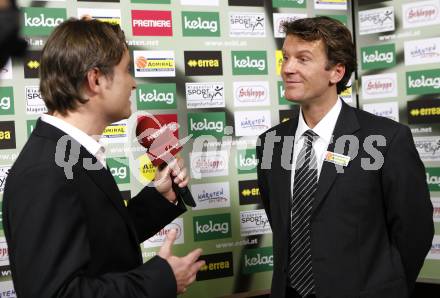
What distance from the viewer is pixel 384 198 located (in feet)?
6.34

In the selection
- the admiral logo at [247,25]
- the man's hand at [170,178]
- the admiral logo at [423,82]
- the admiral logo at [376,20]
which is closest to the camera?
the man's hand at [170,178]

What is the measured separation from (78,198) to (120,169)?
1250 mm

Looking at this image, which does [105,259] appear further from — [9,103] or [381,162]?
[9,103]

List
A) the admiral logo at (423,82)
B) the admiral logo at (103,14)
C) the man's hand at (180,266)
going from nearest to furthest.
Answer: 1. the man's hand at (180,266)
2. the admiral logo at (103,14)
3. the admiral logo at (423,82)

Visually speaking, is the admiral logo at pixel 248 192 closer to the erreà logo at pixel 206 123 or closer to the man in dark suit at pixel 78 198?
the erreà logo at pixel 206 123

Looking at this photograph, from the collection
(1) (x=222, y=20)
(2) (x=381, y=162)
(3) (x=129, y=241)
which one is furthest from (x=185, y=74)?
(3) (x=129, y=241)

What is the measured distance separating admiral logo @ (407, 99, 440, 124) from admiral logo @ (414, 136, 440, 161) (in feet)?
0.32

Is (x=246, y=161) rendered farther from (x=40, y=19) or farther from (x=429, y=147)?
(x=40, y=19)

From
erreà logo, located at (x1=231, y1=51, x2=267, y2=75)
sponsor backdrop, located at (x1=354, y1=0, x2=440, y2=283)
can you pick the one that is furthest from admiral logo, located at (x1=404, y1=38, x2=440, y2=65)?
erreà logo, located at (x1=231, y1=51, x2=267, y2=75)

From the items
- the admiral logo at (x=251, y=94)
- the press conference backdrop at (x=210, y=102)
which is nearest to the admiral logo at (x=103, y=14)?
the press conference backdrop at (x=210, y=102)

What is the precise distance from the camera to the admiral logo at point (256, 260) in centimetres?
276

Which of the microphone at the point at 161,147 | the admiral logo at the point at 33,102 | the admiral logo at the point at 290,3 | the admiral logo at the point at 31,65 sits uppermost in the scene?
the admiral logo at the point at 290,3

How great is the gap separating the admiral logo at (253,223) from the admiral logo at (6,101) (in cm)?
126

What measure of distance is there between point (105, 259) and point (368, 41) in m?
2.30
